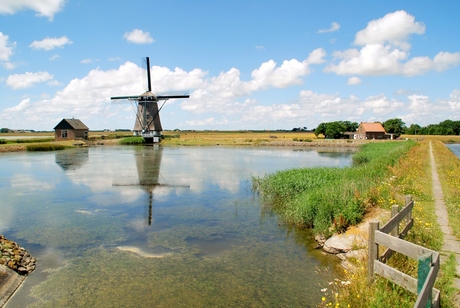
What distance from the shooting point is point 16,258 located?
8.62 meters

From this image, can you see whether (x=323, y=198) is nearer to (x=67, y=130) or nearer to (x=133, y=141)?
(x=133, y=141)

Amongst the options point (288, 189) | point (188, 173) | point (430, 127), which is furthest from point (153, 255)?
point (430, 127)

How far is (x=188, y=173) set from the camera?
26.0 metres

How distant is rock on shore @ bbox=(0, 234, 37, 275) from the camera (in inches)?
325

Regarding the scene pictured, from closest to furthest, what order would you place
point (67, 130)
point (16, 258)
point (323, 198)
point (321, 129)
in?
point (16, 258) → point (323, 198) → point (67, 130) → point (321, 129)

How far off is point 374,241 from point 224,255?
5.12m

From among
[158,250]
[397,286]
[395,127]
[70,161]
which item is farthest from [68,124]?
[395,127]

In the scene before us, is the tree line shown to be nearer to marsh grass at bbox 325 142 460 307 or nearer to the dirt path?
the dirt path

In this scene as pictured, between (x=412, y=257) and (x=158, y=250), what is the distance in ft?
23.6

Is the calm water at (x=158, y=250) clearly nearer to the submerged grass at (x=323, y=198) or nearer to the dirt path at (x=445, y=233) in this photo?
the submerged grass at (x=323, y=198)

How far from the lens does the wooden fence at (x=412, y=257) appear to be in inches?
151

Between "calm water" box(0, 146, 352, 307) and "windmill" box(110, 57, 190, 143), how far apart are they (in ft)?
151

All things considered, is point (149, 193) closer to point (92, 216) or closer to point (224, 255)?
point (92, 216)

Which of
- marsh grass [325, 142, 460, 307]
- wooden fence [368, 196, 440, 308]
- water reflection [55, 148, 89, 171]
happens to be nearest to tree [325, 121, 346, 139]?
water reflection [55, 148, 89, 171]
